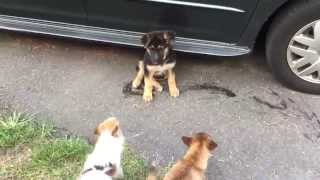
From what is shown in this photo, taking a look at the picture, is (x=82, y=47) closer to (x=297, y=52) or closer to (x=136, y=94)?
(x=136, y=94)

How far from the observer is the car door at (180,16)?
450cm

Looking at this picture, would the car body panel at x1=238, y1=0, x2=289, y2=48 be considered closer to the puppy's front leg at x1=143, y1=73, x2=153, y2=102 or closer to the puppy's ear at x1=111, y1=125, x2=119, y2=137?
the puppy's front leg at x1=143, y1=73, x2=153, y2=102

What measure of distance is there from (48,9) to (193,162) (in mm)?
2065

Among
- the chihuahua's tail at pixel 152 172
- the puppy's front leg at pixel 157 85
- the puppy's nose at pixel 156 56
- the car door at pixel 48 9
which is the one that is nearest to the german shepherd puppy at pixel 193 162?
the chihuahua's tail at pixel 152 172

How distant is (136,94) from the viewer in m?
4.90

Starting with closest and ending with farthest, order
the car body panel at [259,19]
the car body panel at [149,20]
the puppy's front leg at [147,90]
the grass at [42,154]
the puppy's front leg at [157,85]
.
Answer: the grass at [42,154] < the car body panel at [259,19] < the car body panel at [149,20] < the puppy's front leg at [147,90] < the puppy's front leg at [157,85]

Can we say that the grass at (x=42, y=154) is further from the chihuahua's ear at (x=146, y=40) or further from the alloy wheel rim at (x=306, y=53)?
the alloy wheel rim at (x=306, y=53)

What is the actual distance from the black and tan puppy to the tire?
0.82 metres

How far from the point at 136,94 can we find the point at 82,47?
3.01ft

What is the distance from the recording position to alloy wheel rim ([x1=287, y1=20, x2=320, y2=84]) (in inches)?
179

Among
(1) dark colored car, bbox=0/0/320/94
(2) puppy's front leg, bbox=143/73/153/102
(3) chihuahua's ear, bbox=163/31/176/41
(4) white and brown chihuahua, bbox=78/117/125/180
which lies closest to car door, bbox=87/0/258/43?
(1) dark colored car, bbox=0/0/320/94

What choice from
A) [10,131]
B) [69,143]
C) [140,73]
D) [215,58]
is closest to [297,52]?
[215,58]

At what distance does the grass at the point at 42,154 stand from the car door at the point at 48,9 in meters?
0.99

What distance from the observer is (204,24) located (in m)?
4.65
